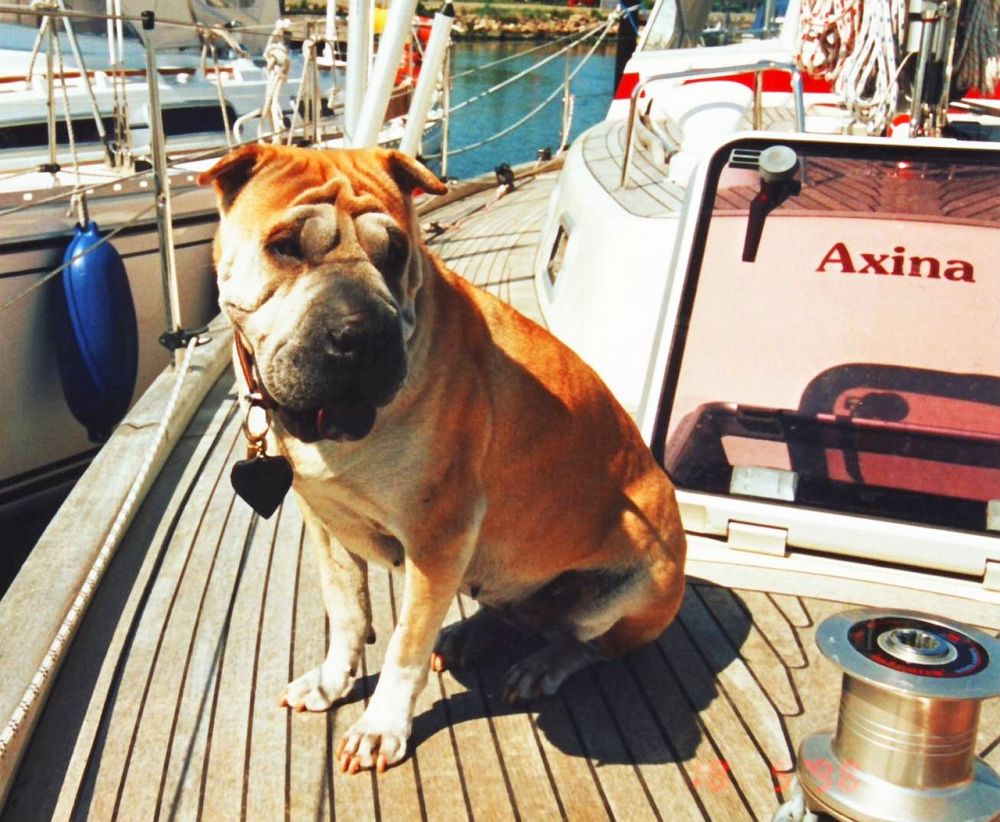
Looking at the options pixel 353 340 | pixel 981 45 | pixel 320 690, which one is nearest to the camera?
pixel 353 340

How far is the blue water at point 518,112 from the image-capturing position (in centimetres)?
2002

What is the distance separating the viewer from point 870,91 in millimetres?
4121

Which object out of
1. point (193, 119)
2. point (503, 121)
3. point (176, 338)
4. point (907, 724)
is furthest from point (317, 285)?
point (503, 121)

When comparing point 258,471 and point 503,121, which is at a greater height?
point 258,471

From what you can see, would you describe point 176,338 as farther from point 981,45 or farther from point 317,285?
point 981,45

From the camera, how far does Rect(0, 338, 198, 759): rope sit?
242cm

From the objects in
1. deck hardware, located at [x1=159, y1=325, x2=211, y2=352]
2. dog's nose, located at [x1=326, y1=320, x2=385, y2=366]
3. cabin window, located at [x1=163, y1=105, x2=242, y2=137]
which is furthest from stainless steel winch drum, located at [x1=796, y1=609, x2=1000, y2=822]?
cabin window, located at [x1=163, y1=105, x2=242, y2=137]

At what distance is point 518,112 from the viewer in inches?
1038

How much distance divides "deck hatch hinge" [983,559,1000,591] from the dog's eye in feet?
6.74

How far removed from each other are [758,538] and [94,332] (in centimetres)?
472

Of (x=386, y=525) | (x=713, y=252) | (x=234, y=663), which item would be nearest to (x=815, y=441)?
(x=713, y=252)

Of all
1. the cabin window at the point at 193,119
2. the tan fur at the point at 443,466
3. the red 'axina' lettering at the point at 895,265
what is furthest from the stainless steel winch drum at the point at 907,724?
the cabin window at the point at 193,119

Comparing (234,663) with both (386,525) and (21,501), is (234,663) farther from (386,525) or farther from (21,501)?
(21,501)

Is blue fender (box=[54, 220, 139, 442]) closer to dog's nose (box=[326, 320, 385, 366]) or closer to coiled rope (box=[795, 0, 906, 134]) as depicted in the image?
coiled rope (box=[795, 0, 906, 134])
